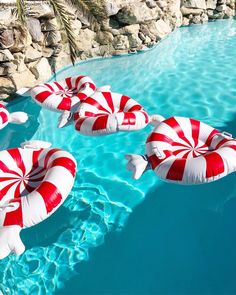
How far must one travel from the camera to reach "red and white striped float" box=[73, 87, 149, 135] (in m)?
4.64

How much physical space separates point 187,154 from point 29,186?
6.10 feet

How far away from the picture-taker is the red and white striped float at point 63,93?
5629 millimetres

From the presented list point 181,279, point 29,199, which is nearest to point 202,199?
point 181,279

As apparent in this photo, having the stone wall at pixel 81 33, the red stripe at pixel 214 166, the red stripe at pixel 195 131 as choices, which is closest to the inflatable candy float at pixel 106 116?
the red stripe at pixel 195 131

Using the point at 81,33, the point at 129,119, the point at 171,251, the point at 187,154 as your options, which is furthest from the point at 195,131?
the point at 81,33

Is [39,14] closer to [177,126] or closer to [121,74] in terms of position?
[121,74]

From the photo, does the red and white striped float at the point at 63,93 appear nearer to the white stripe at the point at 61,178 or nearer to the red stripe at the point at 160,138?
the red stripe at the point at 160,138

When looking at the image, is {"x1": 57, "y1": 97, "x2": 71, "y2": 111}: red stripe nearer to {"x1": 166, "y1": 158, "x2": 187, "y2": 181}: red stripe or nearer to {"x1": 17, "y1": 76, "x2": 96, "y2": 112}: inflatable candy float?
{"x1": 17, "y1": 76, "x2": 96, "y2": 112}: inflatable candy float

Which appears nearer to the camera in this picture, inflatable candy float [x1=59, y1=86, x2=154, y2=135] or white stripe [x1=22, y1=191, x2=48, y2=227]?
white stripe [x1=22, y1=191, x2=48, y2=227]

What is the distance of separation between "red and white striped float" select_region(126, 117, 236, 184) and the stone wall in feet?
13.0

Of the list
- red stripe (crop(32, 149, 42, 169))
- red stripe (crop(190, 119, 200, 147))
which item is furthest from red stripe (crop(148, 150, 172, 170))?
red stripe (crop(32, 149, 42, 169))

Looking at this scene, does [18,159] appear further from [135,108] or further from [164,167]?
[135,108]

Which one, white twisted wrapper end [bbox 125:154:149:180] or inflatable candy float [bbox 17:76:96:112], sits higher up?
inflatable candy float [bbox 17:76:96:112]

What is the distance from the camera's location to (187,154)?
4.09 metres
